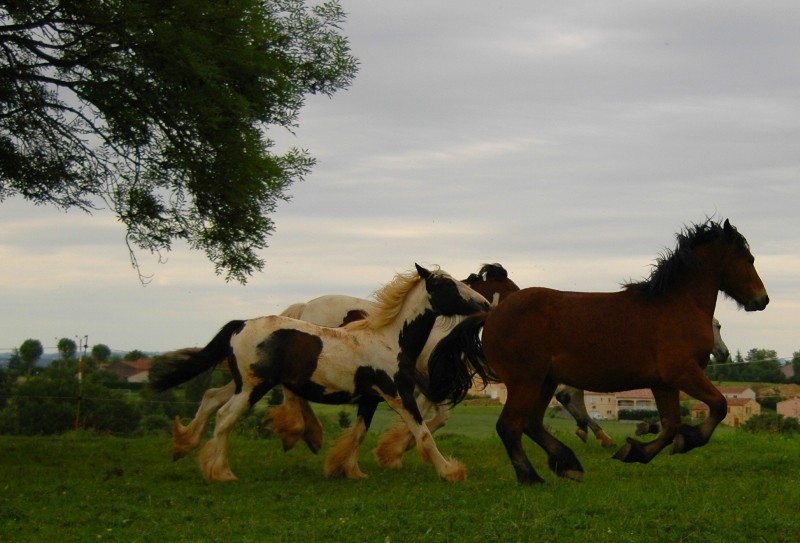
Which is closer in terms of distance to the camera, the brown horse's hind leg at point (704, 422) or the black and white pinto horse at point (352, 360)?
the brown horse's hind leg at point (704, 422)

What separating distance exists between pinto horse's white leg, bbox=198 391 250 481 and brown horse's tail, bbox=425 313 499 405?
205 centimetres

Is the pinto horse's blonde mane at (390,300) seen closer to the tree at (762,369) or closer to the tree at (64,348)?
the tree at (64,348)

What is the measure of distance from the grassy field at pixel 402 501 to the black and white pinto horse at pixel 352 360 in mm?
396

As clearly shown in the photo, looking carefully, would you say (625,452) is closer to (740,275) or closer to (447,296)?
(740,275)

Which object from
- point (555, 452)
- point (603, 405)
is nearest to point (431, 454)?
point (555, 452)

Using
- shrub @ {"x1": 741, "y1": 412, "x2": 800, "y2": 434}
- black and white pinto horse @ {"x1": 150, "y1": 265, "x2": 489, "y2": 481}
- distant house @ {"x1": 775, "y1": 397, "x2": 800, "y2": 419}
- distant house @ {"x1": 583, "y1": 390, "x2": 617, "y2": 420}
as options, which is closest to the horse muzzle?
black and white pinto horse @ {"x1": 150, "y1": 265, "x2": 489, "y2": 481}

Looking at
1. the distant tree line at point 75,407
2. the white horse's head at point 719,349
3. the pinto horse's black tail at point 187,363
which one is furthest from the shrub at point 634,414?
the pinto horse's black tail at point 187,363

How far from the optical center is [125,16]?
1291 cm

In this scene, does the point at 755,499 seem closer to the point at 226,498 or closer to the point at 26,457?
the point at 226,498

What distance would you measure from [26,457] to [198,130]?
484cm

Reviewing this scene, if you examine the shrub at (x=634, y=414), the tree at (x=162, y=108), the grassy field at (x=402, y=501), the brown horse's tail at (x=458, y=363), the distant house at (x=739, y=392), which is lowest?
the shrub at (x=634, y=414)

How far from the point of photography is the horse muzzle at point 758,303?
1098 centimetres

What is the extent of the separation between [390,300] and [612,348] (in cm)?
273

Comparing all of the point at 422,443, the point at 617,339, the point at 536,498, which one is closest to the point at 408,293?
the point at 422,443
